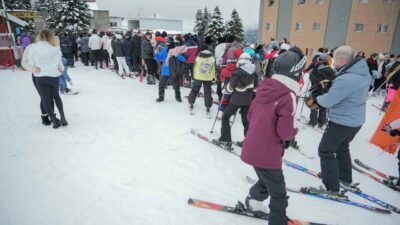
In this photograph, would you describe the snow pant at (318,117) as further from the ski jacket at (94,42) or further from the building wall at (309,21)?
the building wall at (309,21)

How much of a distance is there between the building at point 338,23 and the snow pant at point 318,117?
25993mm

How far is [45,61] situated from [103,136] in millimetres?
1862

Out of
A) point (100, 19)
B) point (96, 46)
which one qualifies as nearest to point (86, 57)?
point (96, 46)

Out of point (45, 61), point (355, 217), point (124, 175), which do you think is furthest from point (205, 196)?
point (45, 61)

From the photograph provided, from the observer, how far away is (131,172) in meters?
4.05

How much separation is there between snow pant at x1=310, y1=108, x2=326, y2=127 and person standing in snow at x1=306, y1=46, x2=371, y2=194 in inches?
139

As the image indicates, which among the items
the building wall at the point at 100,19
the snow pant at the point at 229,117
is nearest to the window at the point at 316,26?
the snow pant at the point at 229,117

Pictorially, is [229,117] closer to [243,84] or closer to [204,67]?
[243,84]

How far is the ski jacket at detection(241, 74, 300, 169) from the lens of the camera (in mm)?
2438

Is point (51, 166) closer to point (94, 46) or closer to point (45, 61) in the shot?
point (45, 61)

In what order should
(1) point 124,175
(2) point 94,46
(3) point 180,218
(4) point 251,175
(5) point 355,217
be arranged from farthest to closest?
(2) point 94,46 → (4) point 251,175 → (1) point 124,175 → (5) point 355,217 → (3) point 180,218

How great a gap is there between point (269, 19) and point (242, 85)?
32.9 m

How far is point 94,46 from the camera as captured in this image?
1374 cm

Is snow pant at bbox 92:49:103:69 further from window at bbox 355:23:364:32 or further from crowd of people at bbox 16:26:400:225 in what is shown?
window at bbox 355:23:364:32
